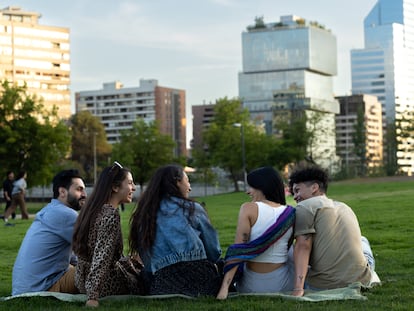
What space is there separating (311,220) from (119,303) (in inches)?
77.6

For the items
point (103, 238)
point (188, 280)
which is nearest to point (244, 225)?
point (188, 280)

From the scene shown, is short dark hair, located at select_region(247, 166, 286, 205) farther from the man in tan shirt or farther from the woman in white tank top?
the man in tan shirt

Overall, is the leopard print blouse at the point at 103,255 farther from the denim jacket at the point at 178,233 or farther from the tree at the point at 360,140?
the tree at the point at 360,140

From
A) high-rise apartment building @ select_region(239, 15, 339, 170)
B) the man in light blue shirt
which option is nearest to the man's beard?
the man in light blue shirt

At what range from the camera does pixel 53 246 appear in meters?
8.82

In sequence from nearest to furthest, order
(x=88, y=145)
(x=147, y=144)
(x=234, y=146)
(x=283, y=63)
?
(x=234, y=146) → (x=147, y=144) → (x=88, y=145) → (x=283, y=63)

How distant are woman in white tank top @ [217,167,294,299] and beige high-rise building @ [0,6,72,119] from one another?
15712cm

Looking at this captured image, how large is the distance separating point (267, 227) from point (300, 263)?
0.45 meters

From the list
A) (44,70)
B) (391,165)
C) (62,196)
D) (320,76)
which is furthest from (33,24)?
(62,196)

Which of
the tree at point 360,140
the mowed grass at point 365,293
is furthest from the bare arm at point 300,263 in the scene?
the tree at point 360,140

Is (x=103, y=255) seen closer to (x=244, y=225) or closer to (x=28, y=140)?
(x=244, y=225)

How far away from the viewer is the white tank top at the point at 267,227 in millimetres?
8219

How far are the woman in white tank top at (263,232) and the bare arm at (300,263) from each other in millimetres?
110

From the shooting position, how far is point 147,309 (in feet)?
25.6
